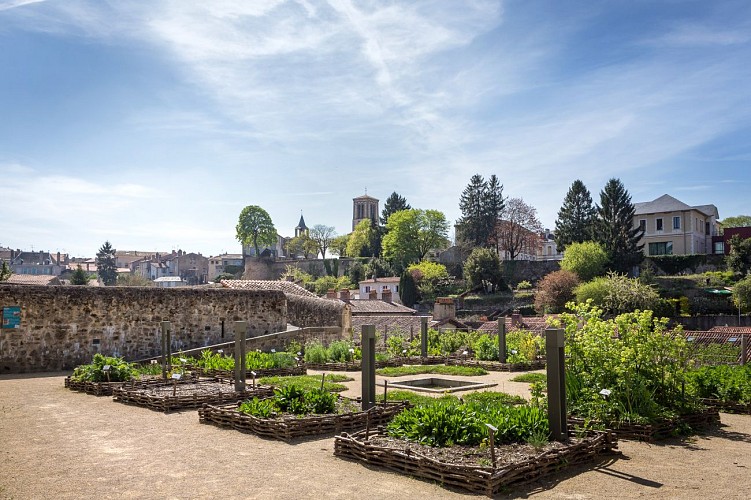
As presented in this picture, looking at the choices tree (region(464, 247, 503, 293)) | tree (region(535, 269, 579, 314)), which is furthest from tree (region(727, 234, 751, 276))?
tree (region(464, 247, 503, 293))

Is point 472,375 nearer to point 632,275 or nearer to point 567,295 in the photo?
point 567,295

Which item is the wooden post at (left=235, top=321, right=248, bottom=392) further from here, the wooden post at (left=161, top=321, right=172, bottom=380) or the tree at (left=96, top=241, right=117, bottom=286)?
the tree at (left=96, top=241, right=117, bottom=286)

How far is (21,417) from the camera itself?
1176 cm

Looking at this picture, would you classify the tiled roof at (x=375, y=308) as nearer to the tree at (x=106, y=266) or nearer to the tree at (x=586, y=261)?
the tree at (x=586, y=261)

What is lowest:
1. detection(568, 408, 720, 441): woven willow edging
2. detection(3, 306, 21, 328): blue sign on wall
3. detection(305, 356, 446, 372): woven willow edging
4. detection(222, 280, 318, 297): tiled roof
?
detection(305, 356, 446, 372): woven willow edging

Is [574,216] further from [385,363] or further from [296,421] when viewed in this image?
[296,421]

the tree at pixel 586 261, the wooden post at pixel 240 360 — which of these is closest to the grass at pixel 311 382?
the wooden post at pixel 240 360

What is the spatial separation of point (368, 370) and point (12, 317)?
1305cm

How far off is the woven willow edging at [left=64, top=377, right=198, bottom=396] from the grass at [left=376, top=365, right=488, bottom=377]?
637 cm

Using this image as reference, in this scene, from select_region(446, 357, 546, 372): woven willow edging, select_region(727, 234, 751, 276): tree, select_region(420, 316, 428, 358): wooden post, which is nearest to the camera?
select_region(446, 357, 546, 372): woven willow edging

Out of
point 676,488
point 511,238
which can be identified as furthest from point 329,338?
point 511,238

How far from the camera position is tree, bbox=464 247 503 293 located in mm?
68750

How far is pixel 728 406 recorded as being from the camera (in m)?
12.4

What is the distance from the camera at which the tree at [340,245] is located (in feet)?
373
